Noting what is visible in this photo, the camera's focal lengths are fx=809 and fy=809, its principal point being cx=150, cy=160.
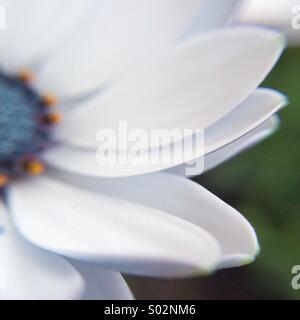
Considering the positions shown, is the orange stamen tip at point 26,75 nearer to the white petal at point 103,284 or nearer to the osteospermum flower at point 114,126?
the osteospermum flower at point 114,126

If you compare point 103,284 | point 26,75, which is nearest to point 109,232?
point 103,284

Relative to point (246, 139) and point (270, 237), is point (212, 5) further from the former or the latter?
point (270, 237)

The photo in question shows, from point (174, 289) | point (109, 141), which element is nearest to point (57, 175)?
point (109, 141)

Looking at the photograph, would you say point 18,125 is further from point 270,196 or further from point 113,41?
point 270,196

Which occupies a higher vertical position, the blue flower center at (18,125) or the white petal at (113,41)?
the white petal at (113,41)

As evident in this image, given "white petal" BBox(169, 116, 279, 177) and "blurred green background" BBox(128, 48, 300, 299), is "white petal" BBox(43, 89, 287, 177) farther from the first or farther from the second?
"blurred green background" BBox(128, 48, 300, 299)

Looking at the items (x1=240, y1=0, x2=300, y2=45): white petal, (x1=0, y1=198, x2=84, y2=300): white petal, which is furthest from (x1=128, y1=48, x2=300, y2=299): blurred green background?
(x1=0, y1=198, x2=84, y2=300): white petal

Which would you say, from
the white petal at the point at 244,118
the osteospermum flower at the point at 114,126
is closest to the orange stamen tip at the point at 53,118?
the osteospermum flower at the point at 114,126
